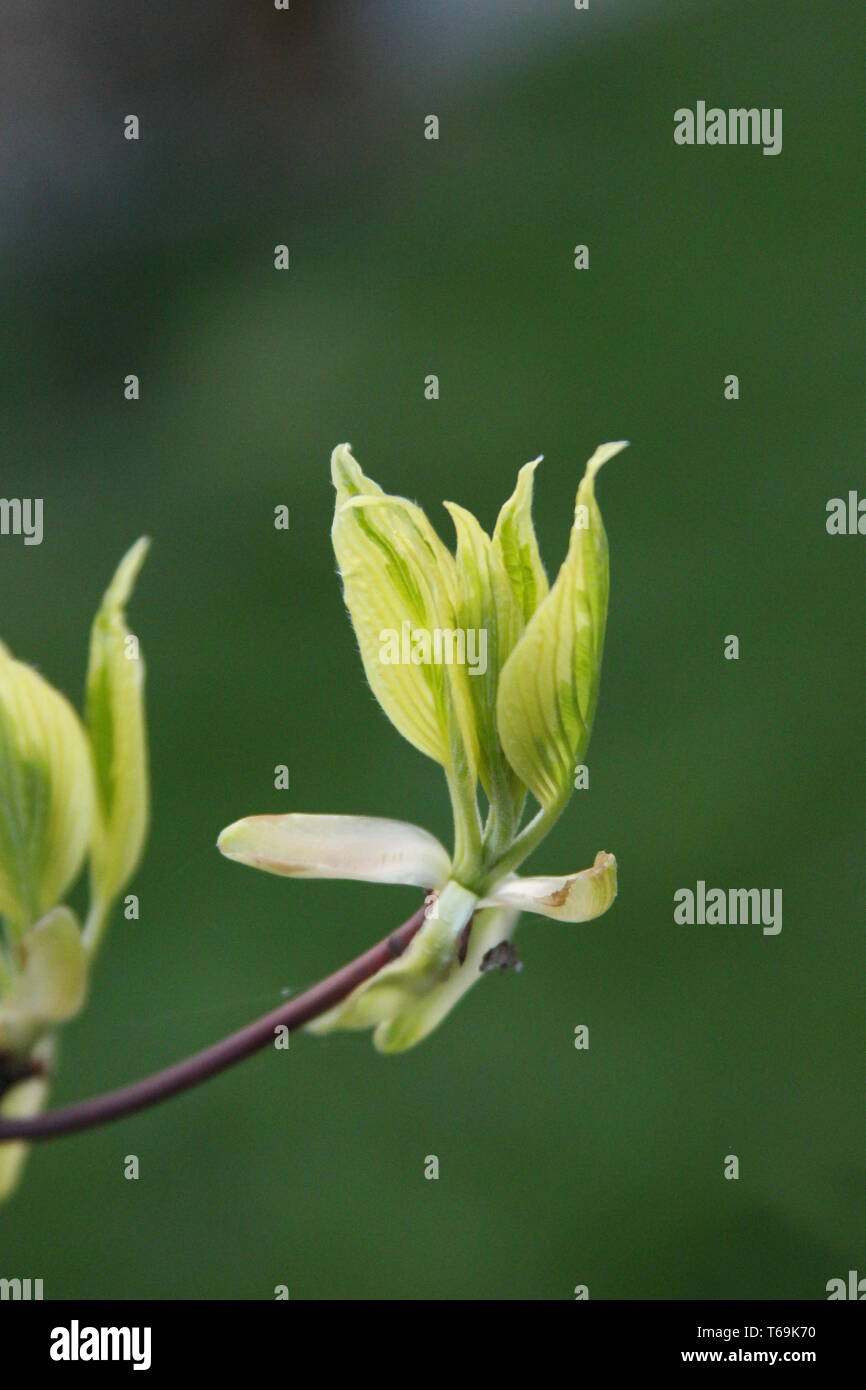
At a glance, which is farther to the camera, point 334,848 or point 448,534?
point 448,534

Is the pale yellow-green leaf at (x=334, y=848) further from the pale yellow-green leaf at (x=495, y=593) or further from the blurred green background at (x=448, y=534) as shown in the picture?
the blurred green background at (x=448, y=534)

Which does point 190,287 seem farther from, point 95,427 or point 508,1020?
point 508,1020

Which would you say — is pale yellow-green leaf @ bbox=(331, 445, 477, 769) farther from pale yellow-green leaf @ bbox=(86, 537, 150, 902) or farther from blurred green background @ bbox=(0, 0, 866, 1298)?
blurred green background @ bbox=(0, 0, 866, 1298)

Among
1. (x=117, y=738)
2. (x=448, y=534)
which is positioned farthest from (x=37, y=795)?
(x=448, y=534)

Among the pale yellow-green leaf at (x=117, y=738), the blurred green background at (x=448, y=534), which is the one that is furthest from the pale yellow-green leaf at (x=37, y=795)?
the blurred green background at (x=448, y=534)

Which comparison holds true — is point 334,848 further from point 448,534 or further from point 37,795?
point 448,534

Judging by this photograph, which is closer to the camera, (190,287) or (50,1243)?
(50,1243)

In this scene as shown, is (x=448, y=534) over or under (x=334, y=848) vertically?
over
